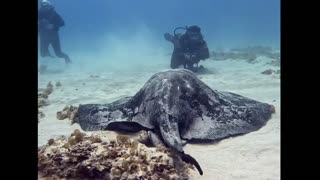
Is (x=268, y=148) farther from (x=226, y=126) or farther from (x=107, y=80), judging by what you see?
(x=107, y=80)

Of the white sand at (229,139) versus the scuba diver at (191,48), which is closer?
the white sand at (229,139)

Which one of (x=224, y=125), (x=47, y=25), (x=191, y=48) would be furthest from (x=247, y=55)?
(x=224, y=125)

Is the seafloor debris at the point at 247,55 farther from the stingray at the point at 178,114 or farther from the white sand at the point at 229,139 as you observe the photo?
the stingray at the point at 178,114

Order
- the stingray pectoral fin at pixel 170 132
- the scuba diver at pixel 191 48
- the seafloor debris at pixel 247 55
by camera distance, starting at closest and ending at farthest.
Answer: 1. the stingray pectoral fin at pixel 170 132
2. the scuba diver at pixel 191 48
3. the seafloor debris at pixel 247 55

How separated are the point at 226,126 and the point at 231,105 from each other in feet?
2.67

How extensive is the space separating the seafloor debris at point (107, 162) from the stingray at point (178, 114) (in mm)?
709

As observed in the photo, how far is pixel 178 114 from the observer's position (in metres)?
6.19

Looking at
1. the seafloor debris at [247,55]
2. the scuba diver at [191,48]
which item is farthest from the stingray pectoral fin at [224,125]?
the seafloor debris at [247,55]

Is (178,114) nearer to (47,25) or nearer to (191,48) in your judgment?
(191,48)

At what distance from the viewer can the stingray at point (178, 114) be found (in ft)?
20.1

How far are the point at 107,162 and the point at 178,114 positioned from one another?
202cm

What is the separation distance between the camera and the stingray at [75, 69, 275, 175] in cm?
613
